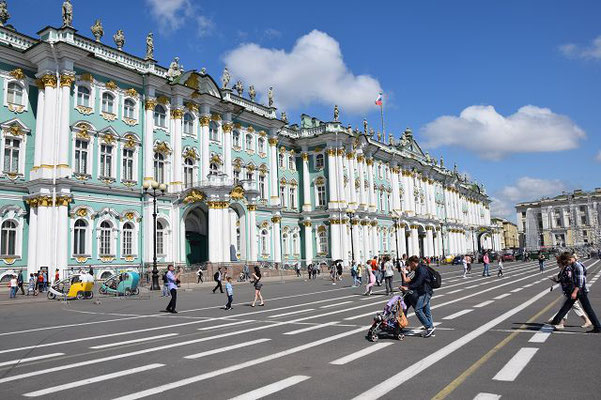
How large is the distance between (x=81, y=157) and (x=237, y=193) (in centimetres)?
1410

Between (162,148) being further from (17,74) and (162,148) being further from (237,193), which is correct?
(17,74)

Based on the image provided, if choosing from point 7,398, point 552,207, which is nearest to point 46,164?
point 7,398

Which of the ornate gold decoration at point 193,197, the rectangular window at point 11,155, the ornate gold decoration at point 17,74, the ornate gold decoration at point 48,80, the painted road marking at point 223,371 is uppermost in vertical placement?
the ornate gold decoration at point 17,74

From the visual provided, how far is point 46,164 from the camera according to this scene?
3222 cm

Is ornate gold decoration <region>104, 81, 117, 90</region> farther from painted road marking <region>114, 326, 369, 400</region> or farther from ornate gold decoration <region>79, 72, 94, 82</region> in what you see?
painted road marking <region>114, 326, 369, 400</region>

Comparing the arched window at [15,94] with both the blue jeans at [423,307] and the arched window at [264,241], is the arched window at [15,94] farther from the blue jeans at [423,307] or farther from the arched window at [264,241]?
the blue jeans at [423,307]

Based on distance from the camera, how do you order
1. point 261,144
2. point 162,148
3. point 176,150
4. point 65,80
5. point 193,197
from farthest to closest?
point 261,144
point 176,150
point 193,197
point 162,148
point 65,80

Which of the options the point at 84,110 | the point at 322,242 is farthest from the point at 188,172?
the point at 322,242

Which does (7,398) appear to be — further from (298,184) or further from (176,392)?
(298,184)

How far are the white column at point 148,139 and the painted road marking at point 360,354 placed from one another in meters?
31.5

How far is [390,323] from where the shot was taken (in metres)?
11.0

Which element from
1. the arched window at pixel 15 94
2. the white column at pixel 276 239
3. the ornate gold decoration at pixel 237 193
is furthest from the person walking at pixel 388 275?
the white column at pixel 276 239

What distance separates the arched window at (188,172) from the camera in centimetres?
4225

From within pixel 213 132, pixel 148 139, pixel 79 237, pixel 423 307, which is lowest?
pixel 423 307
